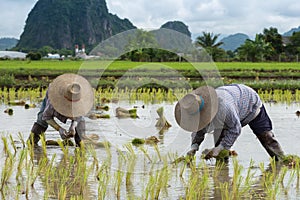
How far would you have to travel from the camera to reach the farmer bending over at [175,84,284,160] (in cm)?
459

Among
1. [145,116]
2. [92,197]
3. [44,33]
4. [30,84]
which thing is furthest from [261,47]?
[44,33]

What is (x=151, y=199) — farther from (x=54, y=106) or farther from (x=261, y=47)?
(x=261, y=47)

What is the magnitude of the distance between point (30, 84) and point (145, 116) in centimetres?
691

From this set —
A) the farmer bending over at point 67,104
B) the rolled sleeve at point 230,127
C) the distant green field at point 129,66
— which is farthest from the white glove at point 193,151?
the distant green field at point 129,66

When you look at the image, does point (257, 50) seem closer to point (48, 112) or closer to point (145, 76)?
point (145, 76)

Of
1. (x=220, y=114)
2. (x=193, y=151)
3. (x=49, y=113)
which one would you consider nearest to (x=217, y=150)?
(x=193, y=151)

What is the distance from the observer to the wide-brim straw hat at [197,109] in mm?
4523

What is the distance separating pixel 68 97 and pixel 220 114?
1747 mm

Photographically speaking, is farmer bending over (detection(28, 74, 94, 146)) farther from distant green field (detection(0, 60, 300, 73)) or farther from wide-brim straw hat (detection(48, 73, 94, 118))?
distant green field (detection(0, 60, 300, 73))

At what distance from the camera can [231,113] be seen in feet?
15.6

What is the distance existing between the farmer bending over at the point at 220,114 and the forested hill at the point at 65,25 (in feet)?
302

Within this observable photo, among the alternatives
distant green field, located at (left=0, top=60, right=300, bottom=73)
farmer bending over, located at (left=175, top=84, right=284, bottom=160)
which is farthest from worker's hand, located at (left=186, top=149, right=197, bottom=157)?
distant green field, located at (left=0, top=60, right=300, bottom=73)

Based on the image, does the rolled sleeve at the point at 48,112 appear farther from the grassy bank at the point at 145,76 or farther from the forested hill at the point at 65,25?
the forested hill at the point at 65,25

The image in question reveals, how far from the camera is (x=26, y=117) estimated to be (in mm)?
9422
